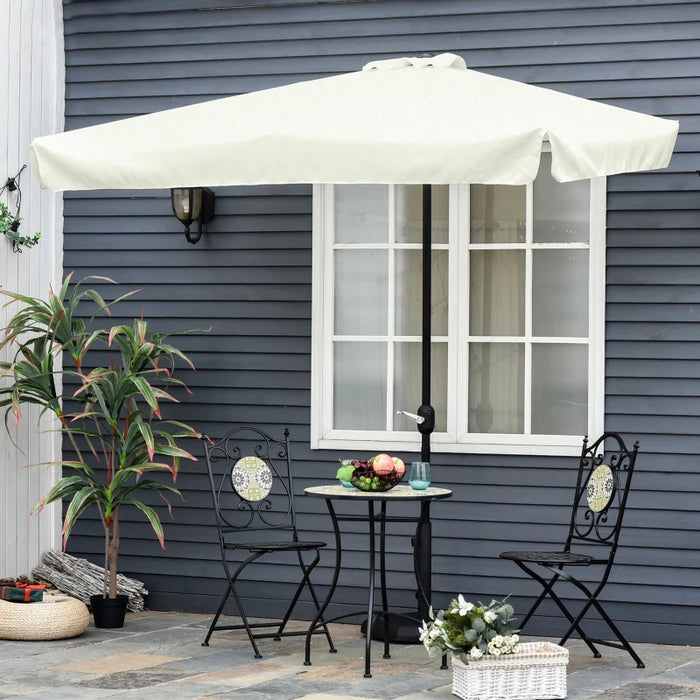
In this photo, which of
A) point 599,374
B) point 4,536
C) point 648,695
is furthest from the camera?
point 4,536

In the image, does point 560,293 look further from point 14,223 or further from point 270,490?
point 14,223

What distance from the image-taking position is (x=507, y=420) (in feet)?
19.1

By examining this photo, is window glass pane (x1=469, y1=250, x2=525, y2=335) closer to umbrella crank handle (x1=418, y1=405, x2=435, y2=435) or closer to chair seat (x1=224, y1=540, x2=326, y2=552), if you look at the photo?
umbrella crank handle (x1=418, y1=405, x2=435, y2=435)

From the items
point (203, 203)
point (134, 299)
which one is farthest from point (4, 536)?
point (203, 203)

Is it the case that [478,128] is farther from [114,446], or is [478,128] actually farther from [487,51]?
[114,446]

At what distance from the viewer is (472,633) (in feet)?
14.2

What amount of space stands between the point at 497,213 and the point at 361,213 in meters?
0.69

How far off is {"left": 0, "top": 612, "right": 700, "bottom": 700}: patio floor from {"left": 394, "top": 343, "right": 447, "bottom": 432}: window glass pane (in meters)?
1.13

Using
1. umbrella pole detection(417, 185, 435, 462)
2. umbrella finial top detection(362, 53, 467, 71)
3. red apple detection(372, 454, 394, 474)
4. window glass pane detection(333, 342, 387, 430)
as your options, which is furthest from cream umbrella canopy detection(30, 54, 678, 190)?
window glass pane detection(333, 342, 387, 430)

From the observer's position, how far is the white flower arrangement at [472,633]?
4328 millimetres

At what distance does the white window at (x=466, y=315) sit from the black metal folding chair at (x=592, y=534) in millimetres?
275

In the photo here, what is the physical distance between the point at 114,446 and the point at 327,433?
104 centimetres

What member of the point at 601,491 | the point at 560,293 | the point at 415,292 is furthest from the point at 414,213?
the point at 601,491

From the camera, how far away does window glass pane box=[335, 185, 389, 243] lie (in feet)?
19.8
